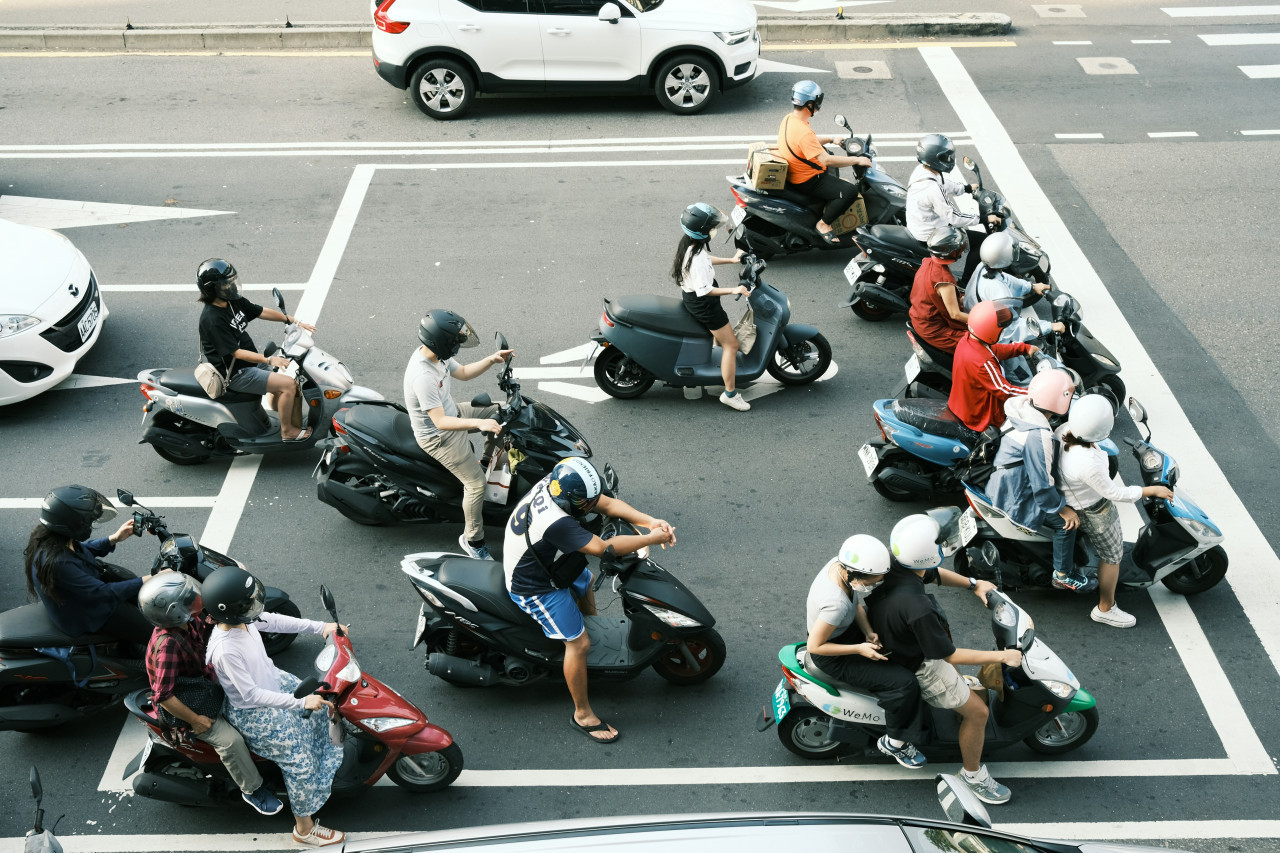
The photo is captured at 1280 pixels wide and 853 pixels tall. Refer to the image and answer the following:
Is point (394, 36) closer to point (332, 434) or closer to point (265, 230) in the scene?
point (265, 230)

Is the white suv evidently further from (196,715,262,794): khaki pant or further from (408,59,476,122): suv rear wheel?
(196,715,262,794): khaki pant

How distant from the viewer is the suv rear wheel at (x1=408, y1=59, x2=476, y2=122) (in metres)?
14.3

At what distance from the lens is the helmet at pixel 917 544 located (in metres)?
5.66

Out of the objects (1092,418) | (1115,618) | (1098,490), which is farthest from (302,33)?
(1115,618)

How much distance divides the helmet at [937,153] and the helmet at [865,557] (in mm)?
5505

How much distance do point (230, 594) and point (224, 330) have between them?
11.9ft

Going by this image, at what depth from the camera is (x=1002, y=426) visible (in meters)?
7.60

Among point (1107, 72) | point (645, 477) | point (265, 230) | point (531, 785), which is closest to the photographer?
point (531, 785)

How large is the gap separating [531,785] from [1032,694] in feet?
9.38

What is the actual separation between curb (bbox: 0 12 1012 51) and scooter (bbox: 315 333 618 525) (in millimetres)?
10547

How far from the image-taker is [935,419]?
26.5 feet

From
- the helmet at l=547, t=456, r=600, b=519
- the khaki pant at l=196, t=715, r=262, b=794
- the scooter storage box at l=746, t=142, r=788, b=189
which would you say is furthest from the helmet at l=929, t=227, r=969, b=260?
the khaki pant at l=196, t=715, r=262, b=794

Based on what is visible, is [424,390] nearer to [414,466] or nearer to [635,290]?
[414,466]

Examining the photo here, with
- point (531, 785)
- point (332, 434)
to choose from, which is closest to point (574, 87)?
point (332, 434)
